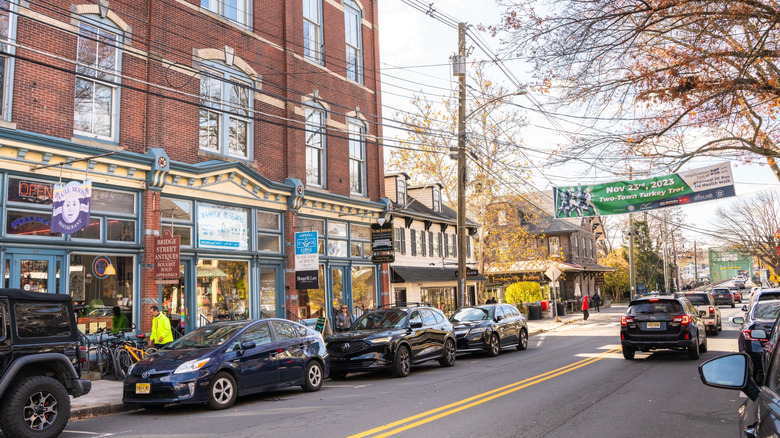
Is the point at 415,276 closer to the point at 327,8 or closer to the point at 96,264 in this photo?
the point at 327,8

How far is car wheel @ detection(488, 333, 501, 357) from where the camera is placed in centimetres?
1844

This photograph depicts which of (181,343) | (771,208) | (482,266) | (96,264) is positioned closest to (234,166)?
(96,264)

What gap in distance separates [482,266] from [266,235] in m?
15.6

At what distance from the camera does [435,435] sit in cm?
743

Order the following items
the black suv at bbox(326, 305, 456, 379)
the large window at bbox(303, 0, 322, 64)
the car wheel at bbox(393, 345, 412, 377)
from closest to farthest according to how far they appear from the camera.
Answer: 1. the black suv at bbox(326, 305, 456, 379)
2. the car wheel at bbox(393, 345, 412, 377)
3. the large window at bbox(303, 0, 322, 64)

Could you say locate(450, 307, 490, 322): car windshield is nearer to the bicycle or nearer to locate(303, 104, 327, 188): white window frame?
locate(303, 104, 327, 188): white window frame

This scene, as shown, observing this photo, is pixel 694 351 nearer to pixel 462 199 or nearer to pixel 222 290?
pixel 462 199

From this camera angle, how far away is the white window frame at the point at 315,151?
71.9 feet

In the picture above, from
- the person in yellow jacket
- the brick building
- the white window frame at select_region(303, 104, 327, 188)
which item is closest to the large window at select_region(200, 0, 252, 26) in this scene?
the brick building

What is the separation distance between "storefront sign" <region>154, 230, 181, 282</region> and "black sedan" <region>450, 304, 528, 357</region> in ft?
27.7

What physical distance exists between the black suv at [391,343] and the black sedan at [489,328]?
2.06 meters

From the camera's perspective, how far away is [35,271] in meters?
13.1

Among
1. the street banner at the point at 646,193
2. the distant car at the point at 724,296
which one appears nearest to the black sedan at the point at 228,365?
the street banner at the point at 646,193

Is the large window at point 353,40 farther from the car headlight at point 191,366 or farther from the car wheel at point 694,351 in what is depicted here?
the car headlight at point 191,366
